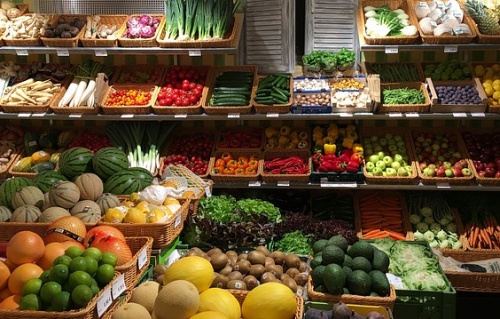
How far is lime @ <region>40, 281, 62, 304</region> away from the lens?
265 cm

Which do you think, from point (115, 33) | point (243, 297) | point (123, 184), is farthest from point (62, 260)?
point (115, 33)

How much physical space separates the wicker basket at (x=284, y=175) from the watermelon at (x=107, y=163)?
121 cm

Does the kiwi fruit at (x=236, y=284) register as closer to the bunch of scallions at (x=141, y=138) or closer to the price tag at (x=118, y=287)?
the price tag at (x=118, y=287)

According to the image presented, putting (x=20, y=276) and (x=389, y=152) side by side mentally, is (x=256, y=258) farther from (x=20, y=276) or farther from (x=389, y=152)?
(x=389, y=152)

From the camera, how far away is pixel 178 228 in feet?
13.2

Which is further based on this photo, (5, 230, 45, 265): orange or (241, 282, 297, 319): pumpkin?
(5, 230, 45, 265): orange

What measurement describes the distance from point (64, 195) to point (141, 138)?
1.69m

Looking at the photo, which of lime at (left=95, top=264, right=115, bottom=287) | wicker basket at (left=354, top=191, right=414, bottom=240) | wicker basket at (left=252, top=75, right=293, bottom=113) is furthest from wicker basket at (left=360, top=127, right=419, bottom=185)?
lime at (left=95, top=264, right=115, bottom=287)

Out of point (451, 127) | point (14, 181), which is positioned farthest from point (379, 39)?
point (14, 181)

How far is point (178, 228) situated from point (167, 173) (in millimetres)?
1016

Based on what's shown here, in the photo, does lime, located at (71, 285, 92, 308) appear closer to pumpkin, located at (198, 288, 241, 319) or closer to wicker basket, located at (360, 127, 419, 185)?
pumpkin, located at (198, 288, 241, 319)

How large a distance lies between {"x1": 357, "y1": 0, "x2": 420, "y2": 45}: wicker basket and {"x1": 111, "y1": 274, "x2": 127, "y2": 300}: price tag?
10.2 ft

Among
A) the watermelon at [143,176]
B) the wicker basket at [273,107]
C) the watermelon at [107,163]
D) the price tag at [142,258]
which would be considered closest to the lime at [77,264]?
the price tag at [142,258]

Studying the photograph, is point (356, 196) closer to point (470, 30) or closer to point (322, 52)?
point (322, 52)
